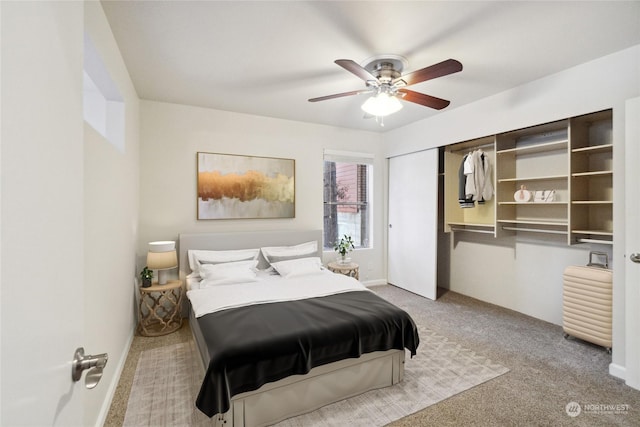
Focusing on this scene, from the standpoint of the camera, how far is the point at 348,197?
5.04 meters

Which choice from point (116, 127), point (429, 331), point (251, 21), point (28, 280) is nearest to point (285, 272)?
point (429, 331)

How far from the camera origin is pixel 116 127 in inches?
103

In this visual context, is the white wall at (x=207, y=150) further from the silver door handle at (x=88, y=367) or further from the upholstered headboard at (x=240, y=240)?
the silver door handle at (x=88, y=367)

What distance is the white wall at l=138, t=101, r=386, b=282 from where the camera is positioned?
140 inches

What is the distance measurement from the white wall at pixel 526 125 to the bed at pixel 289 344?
6.47ft

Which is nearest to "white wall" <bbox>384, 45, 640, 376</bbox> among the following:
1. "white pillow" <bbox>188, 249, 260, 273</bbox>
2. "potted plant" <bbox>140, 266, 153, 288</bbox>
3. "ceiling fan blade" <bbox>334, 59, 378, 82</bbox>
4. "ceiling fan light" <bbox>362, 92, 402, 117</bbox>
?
"ceiling fan light" <bbox>362, 92, 402, 117</bbox>

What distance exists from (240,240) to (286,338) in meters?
2.15

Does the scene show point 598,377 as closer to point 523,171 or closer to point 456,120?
point 523,171

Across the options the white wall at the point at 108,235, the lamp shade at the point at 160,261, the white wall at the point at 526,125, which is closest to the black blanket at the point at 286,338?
the white wall at the point at 108,235

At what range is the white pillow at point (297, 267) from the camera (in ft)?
11.1

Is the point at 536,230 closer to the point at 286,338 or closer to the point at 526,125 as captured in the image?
the point at 526,125

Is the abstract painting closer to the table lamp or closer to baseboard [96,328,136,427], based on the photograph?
the table lamp

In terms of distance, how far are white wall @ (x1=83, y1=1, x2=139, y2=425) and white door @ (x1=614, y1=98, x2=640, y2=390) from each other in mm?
3686

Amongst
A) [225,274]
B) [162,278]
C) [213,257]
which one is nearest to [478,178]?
[225,274]
